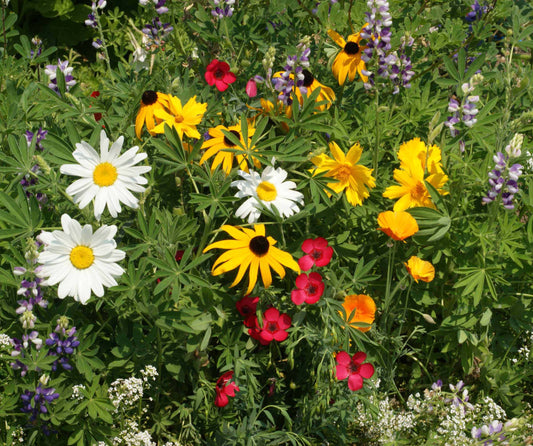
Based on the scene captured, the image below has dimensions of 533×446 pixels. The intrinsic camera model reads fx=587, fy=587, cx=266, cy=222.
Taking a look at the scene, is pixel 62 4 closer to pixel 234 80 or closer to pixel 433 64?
pixel 234 80

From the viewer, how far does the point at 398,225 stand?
2123 mm

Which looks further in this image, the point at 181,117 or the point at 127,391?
the point at 181,117

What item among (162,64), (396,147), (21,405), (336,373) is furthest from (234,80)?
(21,405)

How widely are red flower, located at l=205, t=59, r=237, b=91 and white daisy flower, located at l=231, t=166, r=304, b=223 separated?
0.60m

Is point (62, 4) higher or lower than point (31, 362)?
higher

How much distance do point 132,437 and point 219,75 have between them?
5.11 feet

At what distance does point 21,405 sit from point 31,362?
0.30 metres

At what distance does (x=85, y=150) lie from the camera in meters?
1.88

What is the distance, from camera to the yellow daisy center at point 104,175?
1.88 meters

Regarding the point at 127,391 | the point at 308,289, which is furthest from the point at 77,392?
the point at 308,289

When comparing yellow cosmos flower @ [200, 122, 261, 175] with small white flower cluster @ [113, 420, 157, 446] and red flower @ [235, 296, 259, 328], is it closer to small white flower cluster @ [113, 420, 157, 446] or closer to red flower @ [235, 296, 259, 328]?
red flower @ [235, 296, 259, 328]

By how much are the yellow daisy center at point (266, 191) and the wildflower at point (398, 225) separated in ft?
1.31

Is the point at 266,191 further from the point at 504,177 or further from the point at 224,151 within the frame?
the point at 504,177

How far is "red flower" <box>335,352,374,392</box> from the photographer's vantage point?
6.76ft
